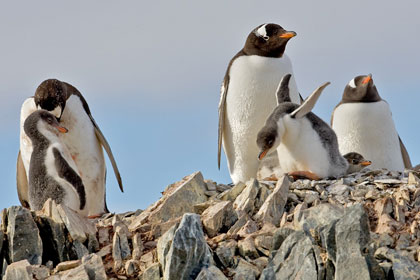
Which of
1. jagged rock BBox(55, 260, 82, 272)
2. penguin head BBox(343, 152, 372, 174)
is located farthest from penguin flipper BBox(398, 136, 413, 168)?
jagged rock BBox(55, 260, 82, 272)

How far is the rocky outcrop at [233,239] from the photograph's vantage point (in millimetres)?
7129

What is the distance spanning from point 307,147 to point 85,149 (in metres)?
2.78

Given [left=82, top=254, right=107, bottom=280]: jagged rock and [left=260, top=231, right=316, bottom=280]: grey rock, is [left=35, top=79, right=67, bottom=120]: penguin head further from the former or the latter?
[left=260, top=231, right=316, bottom=280]: grey rock

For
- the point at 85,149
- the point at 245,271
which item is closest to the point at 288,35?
the point at 85,149

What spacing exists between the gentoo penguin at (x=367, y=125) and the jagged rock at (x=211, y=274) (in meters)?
5.88

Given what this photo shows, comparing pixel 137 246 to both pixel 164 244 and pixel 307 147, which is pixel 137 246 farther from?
pixel 307 147

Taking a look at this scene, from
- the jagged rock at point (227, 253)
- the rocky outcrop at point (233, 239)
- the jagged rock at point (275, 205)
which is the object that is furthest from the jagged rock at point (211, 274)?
the jagged rock at point (275, 205)

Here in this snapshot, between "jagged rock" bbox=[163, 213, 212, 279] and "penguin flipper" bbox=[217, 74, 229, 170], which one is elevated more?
"penguin flipper" bbox=[217, 74, 229, 170]

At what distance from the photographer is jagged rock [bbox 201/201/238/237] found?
26.2ft

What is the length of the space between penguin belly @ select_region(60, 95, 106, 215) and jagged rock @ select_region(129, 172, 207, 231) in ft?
6.60

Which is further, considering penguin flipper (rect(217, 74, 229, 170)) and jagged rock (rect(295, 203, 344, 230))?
penguin flipper (rect(217, 74, 229, 170))

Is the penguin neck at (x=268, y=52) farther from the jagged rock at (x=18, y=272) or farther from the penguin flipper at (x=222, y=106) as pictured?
the jagged rock at (x=18, y=272)

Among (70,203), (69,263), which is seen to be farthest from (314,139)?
(69,263)

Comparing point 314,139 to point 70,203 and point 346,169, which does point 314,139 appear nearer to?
point 346,169
